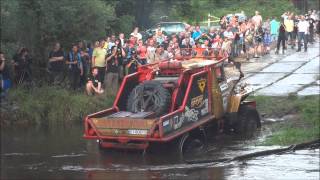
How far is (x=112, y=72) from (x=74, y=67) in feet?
4.43

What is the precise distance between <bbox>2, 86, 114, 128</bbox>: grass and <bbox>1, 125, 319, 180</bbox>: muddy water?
2458mm

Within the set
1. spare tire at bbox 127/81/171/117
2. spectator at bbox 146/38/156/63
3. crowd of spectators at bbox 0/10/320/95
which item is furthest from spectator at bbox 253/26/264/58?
spare tire at bbox 127/81/171/117

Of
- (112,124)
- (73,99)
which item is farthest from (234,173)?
(73,99)

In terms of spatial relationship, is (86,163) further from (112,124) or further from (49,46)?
(49,46)

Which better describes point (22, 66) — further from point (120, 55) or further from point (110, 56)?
point (120, 55)

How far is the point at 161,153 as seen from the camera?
57.7 ft

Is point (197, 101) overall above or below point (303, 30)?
below

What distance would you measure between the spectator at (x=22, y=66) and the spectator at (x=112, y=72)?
2.67m

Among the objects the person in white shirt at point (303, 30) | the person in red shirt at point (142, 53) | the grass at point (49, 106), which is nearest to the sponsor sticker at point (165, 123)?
the grass at point (49, 106)

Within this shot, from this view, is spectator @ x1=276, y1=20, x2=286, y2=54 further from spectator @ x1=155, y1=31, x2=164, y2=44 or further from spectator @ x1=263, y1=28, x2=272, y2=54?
spectator @ x1=155, y1=31, x2=164, y2=44

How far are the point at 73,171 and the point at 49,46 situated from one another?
11102 mm

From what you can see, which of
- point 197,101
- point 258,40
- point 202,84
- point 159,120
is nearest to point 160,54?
point 202,84

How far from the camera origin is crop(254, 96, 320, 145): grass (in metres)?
18.8

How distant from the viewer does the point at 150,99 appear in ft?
58.2
